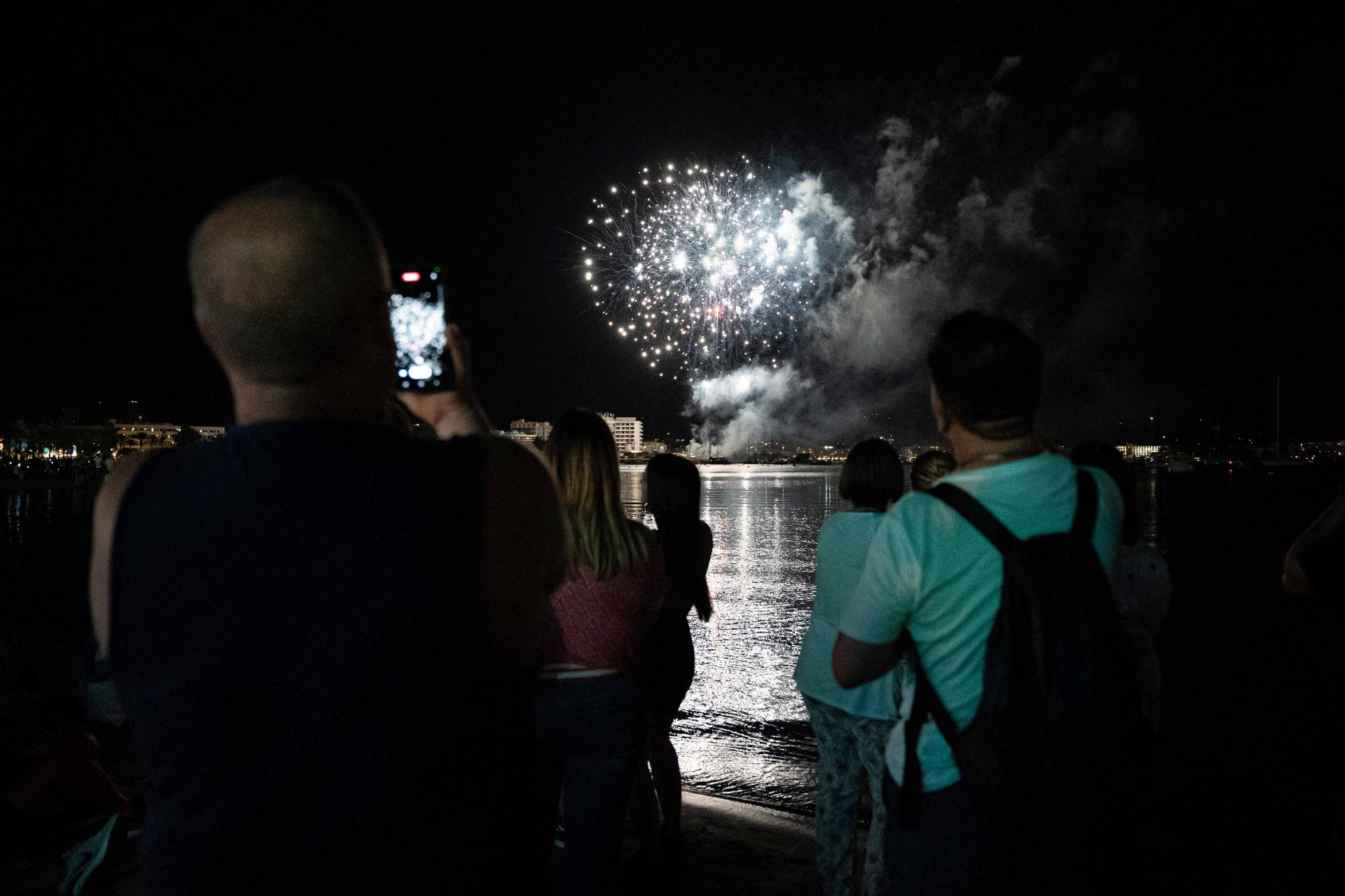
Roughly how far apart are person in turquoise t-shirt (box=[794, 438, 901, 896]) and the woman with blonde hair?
28.4 inches

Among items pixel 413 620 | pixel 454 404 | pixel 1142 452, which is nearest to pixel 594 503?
pixel 454 404

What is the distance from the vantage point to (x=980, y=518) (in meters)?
1.89

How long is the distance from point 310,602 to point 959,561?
138 centimetres

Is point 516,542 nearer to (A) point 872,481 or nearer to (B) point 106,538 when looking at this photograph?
(B) point 106,538

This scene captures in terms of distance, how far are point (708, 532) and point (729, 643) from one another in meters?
5.43

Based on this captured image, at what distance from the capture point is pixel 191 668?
3.77ft

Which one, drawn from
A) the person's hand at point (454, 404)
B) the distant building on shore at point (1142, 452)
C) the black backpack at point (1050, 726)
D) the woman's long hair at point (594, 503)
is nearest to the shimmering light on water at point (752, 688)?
the woman's long hair at point (594, 503)

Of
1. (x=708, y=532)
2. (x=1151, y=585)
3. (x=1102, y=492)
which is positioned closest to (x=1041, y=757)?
(x=1102, y=492)

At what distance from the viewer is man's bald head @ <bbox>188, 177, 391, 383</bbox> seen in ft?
4.05

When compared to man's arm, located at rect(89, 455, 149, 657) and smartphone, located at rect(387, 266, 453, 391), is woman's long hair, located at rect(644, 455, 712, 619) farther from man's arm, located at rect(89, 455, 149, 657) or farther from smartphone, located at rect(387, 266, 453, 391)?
man's arm, located at rect(89, 455, 149, 657)

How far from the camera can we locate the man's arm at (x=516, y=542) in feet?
4.29

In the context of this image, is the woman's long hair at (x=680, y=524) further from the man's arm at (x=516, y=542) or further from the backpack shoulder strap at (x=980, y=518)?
the man's arm at (x=516, y=542)

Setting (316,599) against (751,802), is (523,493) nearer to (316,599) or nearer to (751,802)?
(316,599)

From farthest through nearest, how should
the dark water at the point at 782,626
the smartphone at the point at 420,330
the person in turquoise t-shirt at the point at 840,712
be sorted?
the dark water at the point at 782,626, the person in turquoise t-shirt at the point at 840,712, the smartphone at the point at 420,330
